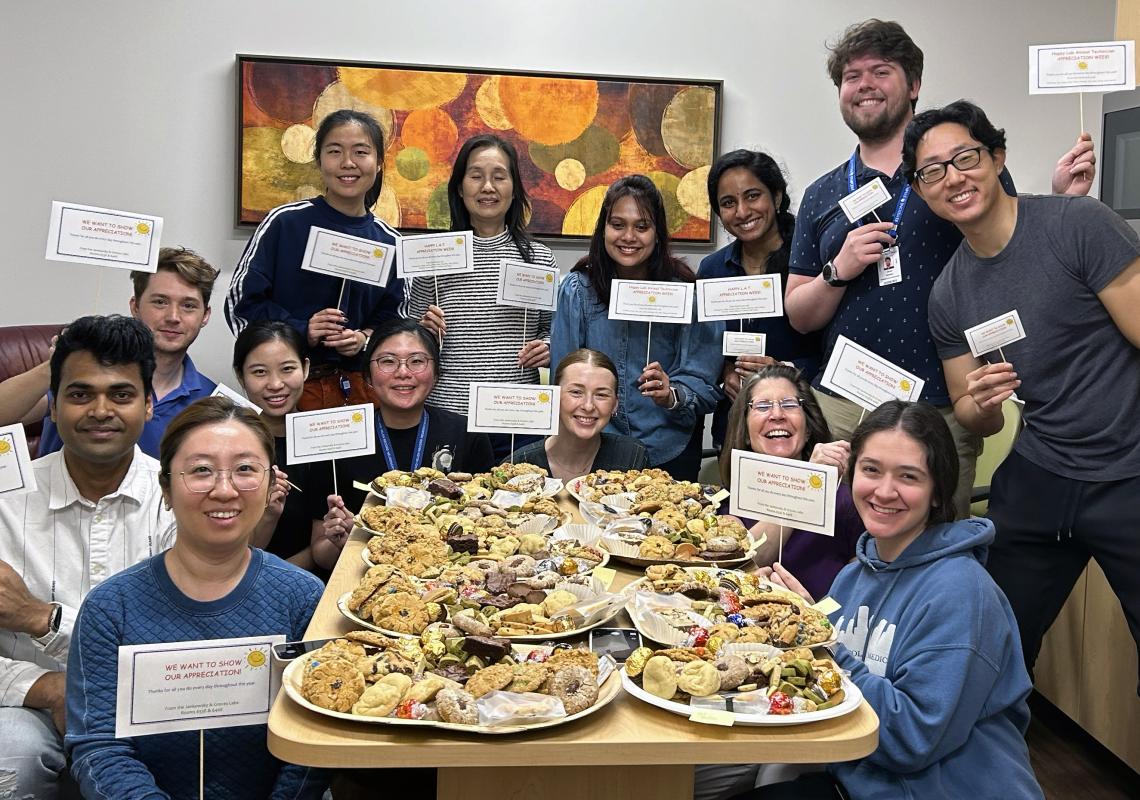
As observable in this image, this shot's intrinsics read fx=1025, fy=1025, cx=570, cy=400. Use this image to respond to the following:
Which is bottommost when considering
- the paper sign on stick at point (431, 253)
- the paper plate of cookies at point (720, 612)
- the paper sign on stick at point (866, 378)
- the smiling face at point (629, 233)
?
the paper plate of cookies at point (720, 612)

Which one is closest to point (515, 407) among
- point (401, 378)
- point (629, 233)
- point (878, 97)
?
point (401, 378)

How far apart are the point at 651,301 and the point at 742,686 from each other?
2.03 metres

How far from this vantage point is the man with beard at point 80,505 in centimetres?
222

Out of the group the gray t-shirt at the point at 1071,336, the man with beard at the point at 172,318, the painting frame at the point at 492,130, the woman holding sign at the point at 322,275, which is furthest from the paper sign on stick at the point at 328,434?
the painting frame at the point at 492,130

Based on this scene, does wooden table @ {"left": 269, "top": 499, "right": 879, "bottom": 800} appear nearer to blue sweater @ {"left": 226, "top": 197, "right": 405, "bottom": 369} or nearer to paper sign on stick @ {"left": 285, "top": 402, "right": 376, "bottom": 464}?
paper sign on stick @ {"left": 285, "top": 402, "right": 376, "bottom": 464}

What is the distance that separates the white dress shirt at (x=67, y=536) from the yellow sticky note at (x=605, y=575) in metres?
1.00

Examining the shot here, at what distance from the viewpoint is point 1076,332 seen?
8.36 ft

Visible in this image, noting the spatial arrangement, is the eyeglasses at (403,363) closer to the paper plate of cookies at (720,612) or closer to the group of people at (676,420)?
the group of people at (676,420)

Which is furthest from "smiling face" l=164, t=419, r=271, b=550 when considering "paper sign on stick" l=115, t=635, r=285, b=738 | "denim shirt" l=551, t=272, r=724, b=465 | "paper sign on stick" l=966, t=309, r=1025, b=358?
"denim shirt" l=551, t=272, r=724, b=465

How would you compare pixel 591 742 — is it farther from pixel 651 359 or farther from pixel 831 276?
pixel 651 359

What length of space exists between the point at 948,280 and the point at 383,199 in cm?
289

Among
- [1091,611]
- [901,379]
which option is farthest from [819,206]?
[1091,611]

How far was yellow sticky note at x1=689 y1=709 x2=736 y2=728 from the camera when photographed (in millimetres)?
1504

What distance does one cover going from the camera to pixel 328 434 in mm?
2787
